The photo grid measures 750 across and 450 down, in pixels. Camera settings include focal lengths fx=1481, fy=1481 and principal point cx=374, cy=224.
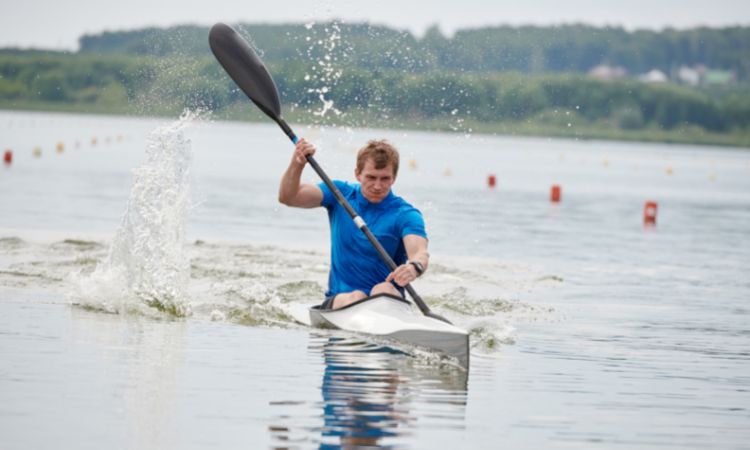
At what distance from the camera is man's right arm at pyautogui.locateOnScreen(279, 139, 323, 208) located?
12.0m

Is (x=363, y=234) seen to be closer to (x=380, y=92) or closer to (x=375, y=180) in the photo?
(x=375, y=180)

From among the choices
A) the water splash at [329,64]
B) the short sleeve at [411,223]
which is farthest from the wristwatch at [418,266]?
the water splash at [329,64]

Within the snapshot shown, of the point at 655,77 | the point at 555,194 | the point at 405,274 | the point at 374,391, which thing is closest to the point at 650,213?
the point at 555,194

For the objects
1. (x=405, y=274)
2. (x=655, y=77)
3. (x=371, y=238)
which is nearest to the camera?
(x=405, y=274)

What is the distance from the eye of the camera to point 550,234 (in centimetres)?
2664

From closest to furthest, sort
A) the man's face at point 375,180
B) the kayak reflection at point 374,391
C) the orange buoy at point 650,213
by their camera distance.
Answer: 1. the kayak reflection at point 374,391
2. the man's face at point 375,180
3. the orange buoy at point 650,213

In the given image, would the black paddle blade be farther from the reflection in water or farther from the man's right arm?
the reflection in water

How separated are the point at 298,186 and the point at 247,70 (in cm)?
268

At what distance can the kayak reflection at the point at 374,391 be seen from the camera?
8305mm

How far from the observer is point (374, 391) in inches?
383

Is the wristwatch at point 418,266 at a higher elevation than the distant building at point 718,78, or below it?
below

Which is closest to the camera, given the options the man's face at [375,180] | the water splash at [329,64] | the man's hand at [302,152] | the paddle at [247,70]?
the man's face at [375,180]

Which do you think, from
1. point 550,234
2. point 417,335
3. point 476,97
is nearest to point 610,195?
point 476,97

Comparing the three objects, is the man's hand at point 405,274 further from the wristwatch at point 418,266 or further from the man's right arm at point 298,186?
the man's right arm at point 298,186
